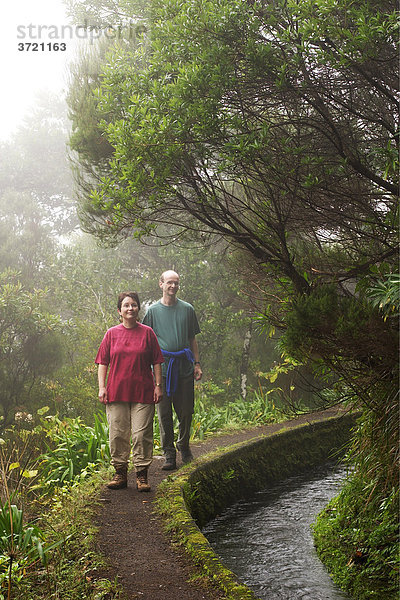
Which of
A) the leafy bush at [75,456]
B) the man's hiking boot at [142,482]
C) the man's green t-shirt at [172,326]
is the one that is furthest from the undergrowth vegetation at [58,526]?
the man's green t-shirt at [172,326]

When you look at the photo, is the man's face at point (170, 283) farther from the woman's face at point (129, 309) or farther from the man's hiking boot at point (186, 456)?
the man's hiking boot at point (186, 456)

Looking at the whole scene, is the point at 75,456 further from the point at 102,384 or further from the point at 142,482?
the point at 102,384

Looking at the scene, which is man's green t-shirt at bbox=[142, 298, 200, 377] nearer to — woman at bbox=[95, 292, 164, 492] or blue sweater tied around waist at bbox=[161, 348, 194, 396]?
blue sweater tied around waist at bbox=[161, 348, 194, 396]

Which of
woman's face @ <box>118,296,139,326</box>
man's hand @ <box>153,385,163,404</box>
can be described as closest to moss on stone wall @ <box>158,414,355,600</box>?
man's hand @ <box>153,385,163,404</box>

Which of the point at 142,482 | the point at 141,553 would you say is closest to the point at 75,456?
the point at 142,482

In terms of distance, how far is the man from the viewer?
19.5 ft

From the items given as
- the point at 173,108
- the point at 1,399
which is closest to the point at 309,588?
the point at 173,108

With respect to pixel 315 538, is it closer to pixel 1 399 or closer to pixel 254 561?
pixel 254 561

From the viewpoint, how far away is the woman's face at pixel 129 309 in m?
5.25

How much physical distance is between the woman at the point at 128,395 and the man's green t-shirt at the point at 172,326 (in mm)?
726

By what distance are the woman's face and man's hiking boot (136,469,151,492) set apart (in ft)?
4.28

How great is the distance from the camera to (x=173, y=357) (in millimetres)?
5996

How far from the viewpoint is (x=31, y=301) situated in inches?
533

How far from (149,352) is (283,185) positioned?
73.7 inches
